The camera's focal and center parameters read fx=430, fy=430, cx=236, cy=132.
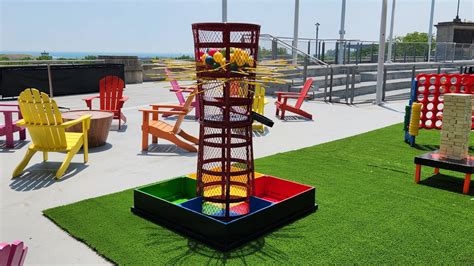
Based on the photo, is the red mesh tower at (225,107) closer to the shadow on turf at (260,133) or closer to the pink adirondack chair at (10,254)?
the pink adirondack chair at (10,254)

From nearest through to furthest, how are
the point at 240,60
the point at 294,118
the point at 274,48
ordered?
the point at 240,60, the point at 294,118, the point at 274,48

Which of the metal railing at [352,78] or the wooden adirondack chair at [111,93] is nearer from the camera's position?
the wooden adirondack chair at [111,93]

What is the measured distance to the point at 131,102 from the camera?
44.3 ft

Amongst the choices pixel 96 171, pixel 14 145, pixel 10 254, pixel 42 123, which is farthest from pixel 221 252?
pixel 14 145

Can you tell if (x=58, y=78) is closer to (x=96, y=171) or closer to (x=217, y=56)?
(x=96, y=171)

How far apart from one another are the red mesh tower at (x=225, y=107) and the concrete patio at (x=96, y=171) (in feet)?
4.02

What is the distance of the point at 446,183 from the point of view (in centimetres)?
559

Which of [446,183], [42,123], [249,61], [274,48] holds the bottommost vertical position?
[446,183]

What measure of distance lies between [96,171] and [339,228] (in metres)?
3.45

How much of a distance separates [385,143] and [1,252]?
24.3 ft

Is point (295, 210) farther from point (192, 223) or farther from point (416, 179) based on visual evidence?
point (416, 179)

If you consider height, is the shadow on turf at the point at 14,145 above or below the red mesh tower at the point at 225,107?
below

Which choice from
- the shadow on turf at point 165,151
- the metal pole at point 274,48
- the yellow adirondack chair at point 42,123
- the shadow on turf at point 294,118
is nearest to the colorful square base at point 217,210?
the yellow adirondack chair at point 42,123

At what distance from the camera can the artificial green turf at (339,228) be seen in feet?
11.4
